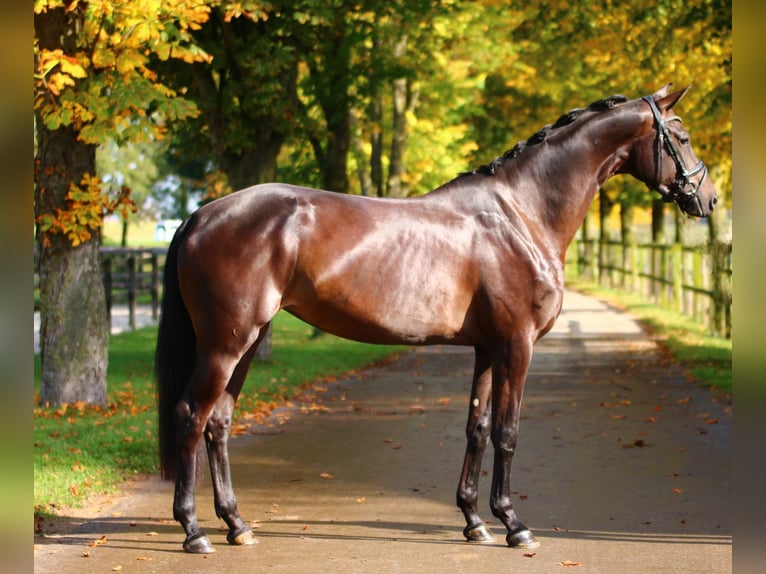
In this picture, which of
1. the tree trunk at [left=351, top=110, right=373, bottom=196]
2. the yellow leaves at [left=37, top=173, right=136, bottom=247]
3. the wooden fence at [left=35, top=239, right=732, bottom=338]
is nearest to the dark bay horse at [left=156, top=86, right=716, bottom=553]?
the yellow leaves at [left=37, top=173, right=136, bottom=247]

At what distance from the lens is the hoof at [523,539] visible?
659 cm

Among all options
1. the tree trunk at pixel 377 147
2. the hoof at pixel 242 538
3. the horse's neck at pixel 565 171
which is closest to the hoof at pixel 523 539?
the hoof at pixel 242 538

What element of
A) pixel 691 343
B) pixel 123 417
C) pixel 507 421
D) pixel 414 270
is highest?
pixel 414 270

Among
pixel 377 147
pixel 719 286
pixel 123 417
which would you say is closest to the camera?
pixel 123 417

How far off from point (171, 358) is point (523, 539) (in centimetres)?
243

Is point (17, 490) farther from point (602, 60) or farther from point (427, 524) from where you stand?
point (602, 60)

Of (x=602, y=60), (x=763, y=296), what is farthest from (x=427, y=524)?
(x=602, y=60)

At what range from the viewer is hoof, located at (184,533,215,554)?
647 cm

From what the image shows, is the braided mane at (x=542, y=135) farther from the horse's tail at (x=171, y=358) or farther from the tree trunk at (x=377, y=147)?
the tree trunk at (x=377, y=147)

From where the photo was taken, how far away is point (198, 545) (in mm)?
6473

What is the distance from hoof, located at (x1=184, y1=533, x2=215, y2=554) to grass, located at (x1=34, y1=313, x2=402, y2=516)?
1.39 meters

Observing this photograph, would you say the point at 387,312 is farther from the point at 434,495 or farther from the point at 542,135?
the point at 434,495

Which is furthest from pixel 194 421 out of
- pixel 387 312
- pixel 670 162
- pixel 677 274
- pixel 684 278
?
pixel 677 274

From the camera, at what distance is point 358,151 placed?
28234 millimetres
